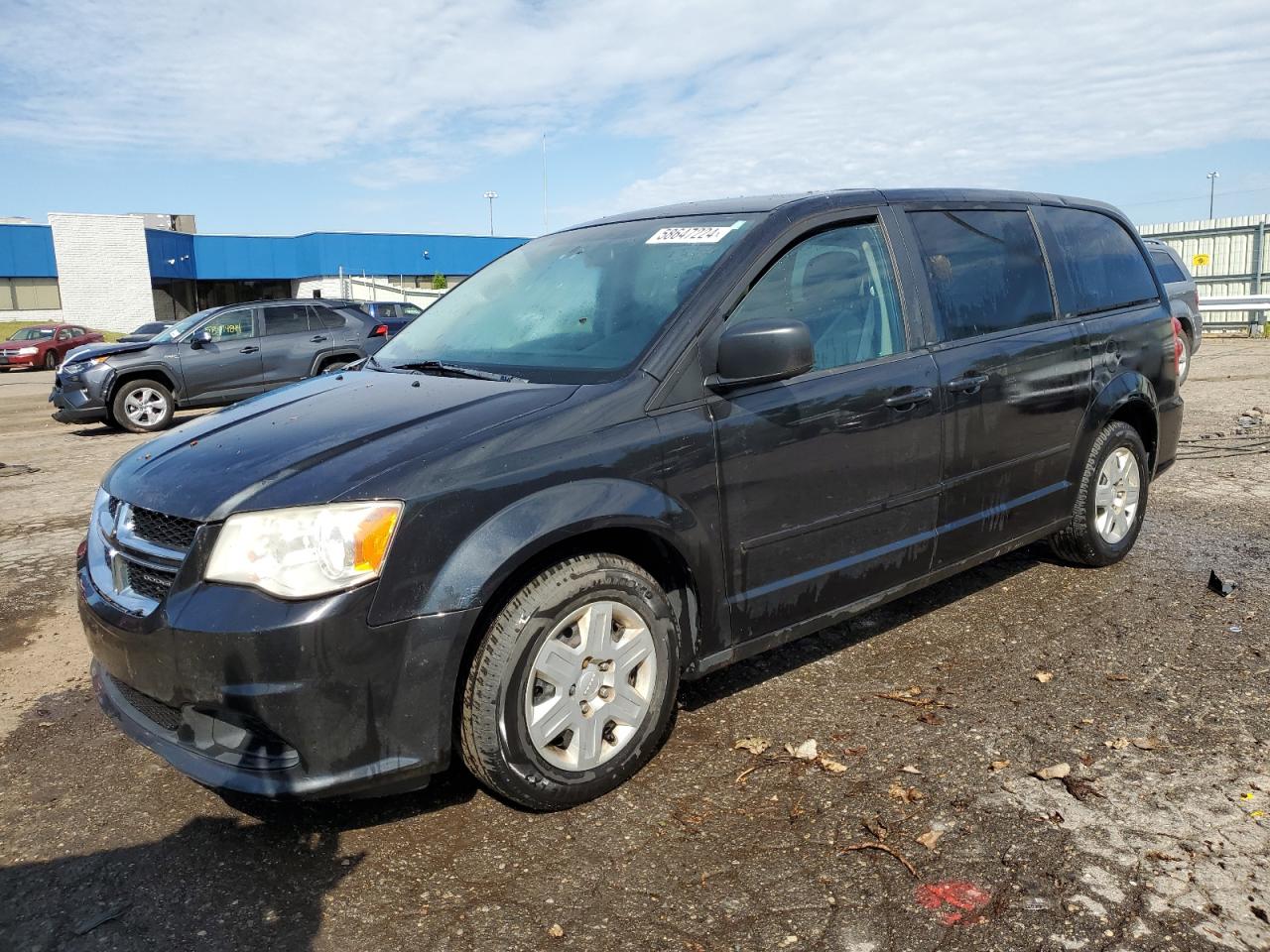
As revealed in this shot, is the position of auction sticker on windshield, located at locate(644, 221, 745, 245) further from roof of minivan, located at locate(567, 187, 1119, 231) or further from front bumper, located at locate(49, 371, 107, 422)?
front bumper, located at locate(49, 371, 107, 422)

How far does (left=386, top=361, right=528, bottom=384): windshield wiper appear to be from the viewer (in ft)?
11.2

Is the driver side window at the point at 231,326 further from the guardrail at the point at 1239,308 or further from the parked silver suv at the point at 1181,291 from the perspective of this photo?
the guardrail at the point at 1239,308

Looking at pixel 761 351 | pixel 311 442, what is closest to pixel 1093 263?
pixel 761 351

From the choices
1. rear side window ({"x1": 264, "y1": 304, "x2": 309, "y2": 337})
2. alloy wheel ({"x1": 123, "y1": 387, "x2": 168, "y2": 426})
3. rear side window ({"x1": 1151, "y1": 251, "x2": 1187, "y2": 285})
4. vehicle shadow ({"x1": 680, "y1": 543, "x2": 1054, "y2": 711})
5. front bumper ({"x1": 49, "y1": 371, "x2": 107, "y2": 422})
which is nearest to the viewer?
vehicle shadow ({"x1": 680, "y1": 543, "x2": 1054, "y2": 711})

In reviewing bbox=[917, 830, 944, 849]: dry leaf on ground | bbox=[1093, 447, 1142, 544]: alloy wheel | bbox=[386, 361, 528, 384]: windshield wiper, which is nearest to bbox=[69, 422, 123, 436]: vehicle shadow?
bbox=[386, 361, 528, 384]: windshield wiper

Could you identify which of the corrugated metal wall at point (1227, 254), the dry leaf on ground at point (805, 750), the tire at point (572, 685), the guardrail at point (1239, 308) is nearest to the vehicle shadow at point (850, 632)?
the dry leaf on ground at point (805, 750)

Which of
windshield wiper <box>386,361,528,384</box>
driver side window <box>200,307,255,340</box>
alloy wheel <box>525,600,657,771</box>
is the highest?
driver side window <box>200,307,255,340</box>

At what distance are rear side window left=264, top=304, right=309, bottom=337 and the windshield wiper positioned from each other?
11.0m

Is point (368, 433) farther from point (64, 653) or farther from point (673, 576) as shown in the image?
point (64, 653)

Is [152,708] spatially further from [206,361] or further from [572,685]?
[206,361]

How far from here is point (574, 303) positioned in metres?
3.80

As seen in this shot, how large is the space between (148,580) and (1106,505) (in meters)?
4.39

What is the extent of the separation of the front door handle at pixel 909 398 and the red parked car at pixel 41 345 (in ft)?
98.9

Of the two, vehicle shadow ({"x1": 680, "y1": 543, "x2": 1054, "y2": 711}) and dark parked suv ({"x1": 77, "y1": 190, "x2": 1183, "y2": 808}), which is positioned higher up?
dark parked suv ({"x1": 77, "y1": 190, "x2": 1183, "y2": 808})
